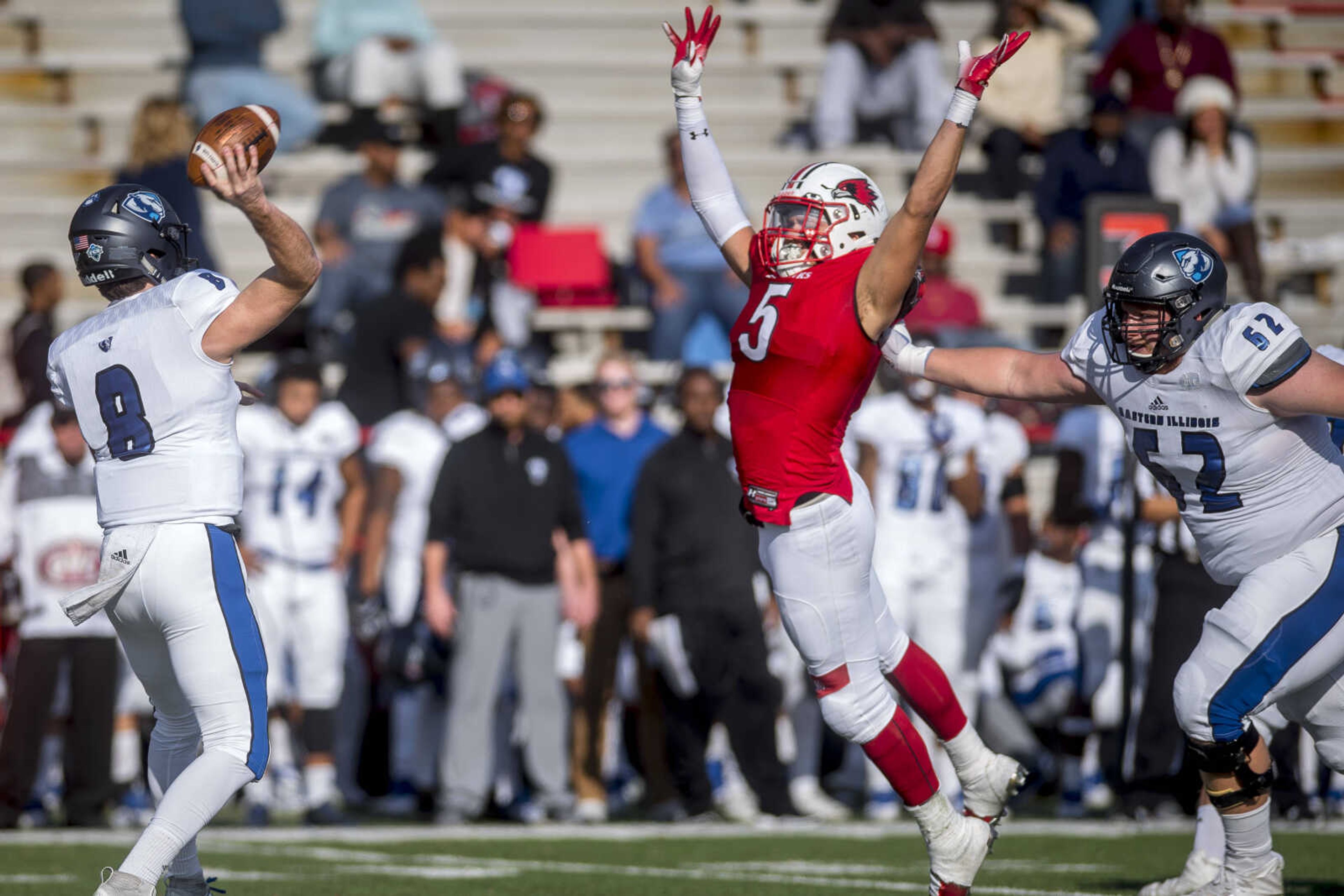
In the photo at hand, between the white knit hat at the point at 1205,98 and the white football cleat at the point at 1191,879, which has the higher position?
the white knit hat at the point at 1205,98

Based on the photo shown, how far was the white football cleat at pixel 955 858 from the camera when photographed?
558 cm

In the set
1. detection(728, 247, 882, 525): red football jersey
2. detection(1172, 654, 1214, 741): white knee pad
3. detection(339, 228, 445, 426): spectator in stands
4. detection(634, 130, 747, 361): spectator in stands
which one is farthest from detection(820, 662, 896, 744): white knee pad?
detection(634, 130, 747, 361): spectator in stands

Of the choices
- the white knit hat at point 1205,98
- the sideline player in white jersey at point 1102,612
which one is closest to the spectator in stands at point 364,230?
the sideline player in white jersey at point 1102,612

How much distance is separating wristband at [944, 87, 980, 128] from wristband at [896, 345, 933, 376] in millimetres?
792

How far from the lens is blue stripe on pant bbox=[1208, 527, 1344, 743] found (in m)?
5.57

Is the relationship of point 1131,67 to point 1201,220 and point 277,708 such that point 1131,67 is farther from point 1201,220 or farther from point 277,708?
point 277,708

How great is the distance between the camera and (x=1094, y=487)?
980 centimetres

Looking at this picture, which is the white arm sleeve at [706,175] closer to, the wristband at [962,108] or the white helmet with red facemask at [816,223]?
the white helmet with red facemask at [816,223]

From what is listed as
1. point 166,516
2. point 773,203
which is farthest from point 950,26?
point 166,516

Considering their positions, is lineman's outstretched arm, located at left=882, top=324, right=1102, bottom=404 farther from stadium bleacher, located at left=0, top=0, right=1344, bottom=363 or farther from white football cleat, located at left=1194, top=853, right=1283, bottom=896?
stadium bleacher, located at left=0, top=0, right=1344, bottom=363

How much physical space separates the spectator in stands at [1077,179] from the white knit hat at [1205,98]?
0.41 metres

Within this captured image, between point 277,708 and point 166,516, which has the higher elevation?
point 166,516

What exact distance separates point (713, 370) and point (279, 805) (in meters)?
3.10

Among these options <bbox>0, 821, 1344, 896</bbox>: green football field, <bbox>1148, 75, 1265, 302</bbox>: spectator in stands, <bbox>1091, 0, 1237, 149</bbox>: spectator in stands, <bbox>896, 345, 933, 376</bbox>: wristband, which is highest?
<bbox>1091, 0, 1237, 149</bbox>: spectator in stands
